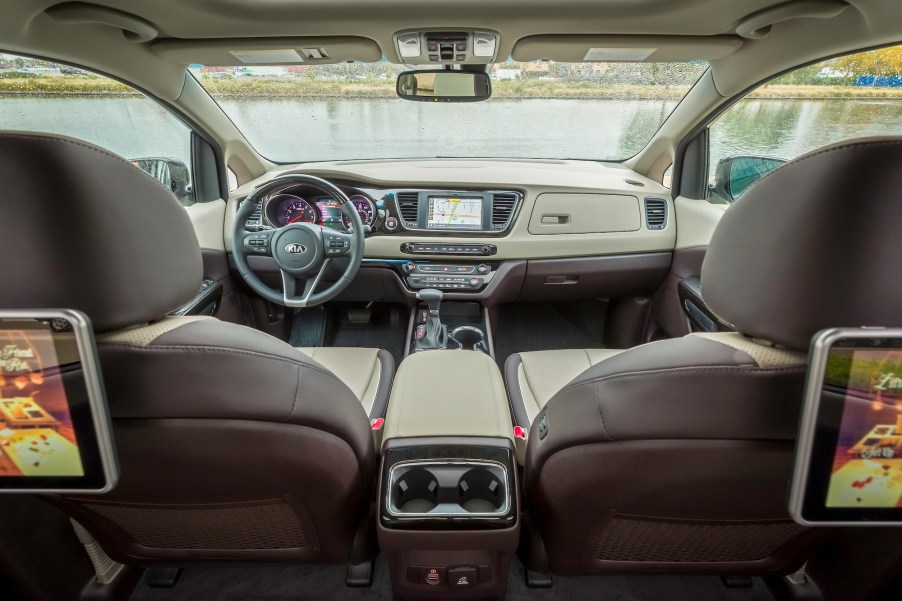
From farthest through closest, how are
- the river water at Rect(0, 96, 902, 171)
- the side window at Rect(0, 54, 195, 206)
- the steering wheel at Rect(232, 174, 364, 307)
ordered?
the steering wheel at Rect(232, 174, 364, 307)
the river water at Rect(0, 96, 902, 171)
the side window at Rect(0, 54, 195, 206)

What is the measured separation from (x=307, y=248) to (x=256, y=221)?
1.66 feet

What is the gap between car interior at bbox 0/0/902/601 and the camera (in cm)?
88

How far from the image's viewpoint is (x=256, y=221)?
2.83m

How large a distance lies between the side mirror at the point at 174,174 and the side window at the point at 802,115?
2796 millimetres

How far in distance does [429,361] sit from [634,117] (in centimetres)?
226

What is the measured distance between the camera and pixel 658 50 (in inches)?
94.7

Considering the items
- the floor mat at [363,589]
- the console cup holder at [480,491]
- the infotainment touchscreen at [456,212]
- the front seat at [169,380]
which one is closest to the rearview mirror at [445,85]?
the infotainment touchscreen at [456,212]

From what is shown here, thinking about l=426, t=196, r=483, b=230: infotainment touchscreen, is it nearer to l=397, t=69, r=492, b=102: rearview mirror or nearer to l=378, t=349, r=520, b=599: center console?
l=397, t=69, r=492, b=102: rearview mirror

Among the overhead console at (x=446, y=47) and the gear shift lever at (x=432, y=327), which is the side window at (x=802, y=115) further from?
the gear shift lever at (x=432, y=327)

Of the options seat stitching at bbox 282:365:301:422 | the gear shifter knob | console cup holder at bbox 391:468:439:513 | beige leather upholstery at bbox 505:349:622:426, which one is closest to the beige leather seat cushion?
the gear shifter knob

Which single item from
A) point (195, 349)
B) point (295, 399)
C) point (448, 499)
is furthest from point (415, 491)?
point (195, 349)

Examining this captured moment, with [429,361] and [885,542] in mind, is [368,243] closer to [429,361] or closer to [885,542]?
[429,361]

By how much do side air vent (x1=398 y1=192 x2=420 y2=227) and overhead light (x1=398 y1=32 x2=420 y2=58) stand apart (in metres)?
0.80

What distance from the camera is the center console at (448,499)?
1224 millimetres
